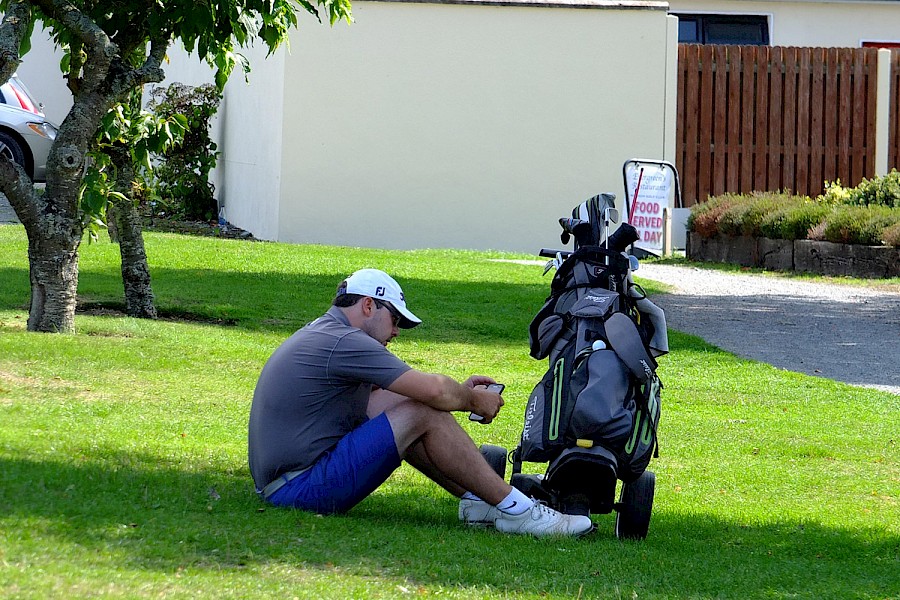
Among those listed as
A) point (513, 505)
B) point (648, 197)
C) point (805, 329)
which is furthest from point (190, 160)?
point (513, 505)

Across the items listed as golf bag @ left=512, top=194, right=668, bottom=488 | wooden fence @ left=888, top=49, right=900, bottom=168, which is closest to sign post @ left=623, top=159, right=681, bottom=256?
wooden fence @ left=888, top=49, right=900, bottom=168

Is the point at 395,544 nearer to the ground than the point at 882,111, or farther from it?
nearer to the ground

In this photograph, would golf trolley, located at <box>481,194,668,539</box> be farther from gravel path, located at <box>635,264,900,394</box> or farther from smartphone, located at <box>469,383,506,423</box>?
gravel path, located at <box>635,264,900,394</box>

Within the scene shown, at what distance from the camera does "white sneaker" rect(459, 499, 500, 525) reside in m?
5.53

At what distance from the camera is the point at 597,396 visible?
5328mm

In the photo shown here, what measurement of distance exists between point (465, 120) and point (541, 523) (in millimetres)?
15637

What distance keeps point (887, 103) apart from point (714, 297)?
875 cm

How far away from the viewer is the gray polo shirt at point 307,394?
5324 mm

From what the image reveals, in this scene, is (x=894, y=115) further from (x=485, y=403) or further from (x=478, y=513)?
(x=478, y=513)

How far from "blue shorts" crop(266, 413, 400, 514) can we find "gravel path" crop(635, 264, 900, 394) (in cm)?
590

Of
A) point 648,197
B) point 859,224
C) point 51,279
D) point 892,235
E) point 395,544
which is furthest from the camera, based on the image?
point 648,197

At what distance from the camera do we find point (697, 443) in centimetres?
812

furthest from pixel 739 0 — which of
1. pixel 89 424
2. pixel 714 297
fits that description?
pixel 89 424

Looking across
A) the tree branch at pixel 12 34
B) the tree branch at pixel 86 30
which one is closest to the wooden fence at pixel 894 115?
the tree branch at pixel 86 30
